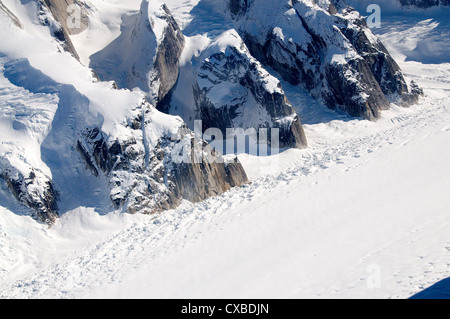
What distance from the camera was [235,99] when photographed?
38.9 meters

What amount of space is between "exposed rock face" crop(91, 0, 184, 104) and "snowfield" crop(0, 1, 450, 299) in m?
5.88

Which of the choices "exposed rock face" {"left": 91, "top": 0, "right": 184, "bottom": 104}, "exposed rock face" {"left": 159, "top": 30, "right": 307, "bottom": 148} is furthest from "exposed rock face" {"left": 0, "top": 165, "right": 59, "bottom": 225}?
"exposed rock face" {"left": 159, "top": 30, "right": 307, "bottom": 148}

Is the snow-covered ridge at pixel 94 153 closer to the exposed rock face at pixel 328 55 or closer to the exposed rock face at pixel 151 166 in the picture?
the exposed rock face at pixel 151 166

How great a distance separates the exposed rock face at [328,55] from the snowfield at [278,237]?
5808mm

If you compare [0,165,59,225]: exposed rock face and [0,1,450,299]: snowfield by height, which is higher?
[0,165,59,225]: exposed rock face

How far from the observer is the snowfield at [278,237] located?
23.8 meters

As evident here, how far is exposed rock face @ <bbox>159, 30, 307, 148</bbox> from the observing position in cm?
3822

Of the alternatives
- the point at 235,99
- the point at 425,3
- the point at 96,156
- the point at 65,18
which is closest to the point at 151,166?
the point at 96,156

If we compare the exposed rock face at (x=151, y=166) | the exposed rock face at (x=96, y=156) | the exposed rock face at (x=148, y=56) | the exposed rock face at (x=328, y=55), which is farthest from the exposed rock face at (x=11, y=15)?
the exposed rock face at (x=328, y=55)

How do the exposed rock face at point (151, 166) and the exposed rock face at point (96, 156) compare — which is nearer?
the exposed rock face at point (96, 156)

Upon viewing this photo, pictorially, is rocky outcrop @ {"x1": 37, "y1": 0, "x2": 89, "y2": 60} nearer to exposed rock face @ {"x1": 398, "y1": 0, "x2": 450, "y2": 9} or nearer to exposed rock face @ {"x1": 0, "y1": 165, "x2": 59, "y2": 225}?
exposed rock face @ {"x1": 0, "y1": 165, "x2": 59, "y2": 225}

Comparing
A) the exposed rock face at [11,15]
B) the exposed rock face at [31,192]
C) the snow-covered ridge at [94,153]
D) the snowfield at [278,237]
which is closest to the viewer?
the snowfield at [278,237]

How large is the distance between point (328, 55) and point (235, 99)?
9.44 m

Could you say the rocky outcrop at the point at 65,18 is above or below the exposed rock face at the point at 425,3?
above
